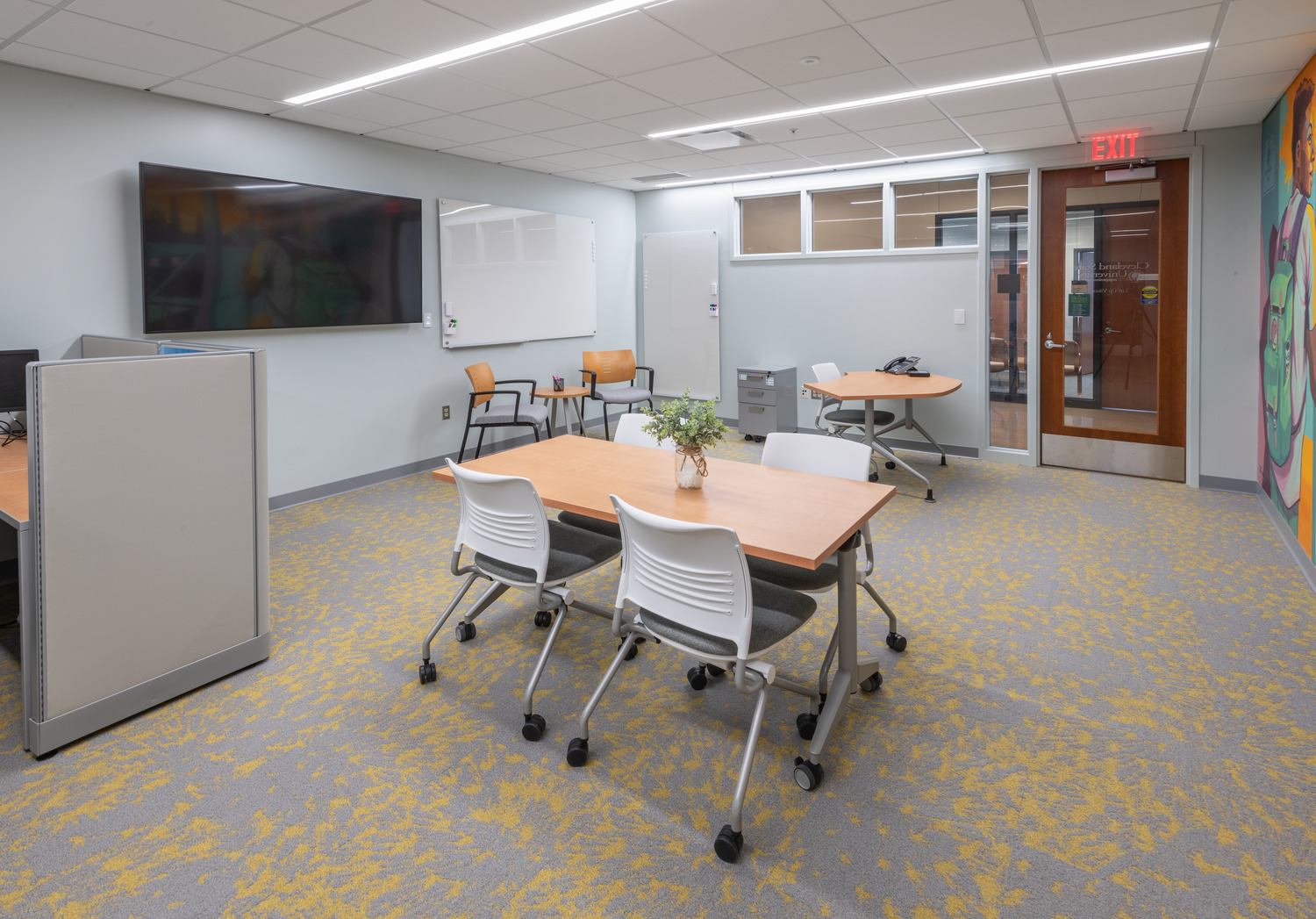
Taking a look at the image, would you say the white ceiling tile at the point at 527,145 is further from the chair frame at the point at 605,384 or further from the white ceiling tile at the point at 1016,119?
the white ceiling tile at the point at 1016,119

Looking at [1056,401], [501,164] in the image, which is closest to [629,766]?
[1056,401]

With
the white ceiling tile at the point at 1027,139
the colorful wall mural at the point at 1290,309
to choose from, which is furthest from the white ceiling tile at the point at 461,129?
the colorful wall mural at the point at 1290,309

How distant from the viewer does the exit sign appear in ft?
18.2

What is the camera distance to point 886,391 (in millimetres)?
5699

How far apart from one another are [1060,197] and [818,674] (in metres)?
5.07

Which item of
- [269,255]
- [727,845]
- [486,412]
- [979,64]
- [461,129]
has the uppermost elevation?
[461,129]

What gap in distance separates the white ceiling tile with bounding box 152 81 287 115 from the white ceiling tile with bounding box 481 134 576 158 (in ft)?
5.13

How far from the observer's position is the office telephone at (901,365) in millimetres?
6672

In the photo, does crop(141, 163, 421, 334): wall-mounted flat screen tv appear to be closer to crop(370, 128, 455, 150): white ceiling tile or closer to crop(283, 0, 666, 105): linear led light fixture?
crop(370, 128, 455, 150): white ceiling tile

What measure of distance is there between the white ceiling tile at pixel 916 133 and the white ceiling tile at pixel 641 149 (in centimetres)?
150

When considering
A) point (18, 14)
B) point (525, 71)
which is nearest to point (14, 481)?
point (18, 14)

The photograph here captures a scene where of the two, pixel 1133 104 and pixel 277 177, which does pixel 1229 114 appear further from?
pixel 277 177

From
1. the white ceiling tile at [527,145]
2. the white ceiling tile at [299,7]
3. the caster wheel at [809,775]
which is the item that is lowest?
the caster wheel at [809,775]

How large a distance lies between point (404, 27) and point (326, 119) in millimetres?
2068
